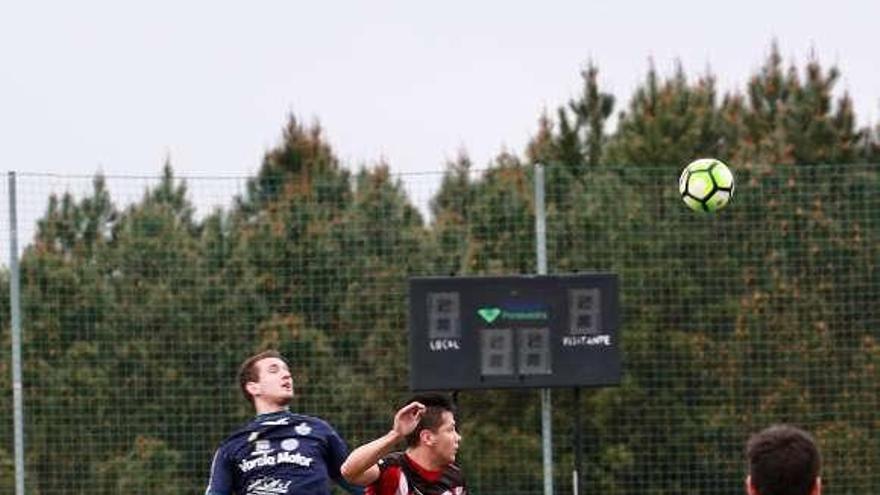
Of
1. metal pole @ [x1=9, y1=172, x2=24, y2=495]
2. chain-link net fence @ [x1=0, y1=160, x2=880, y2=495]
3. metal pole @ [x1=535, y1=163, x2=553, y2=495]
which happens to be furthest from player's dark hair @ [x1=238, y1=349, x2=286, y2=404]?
chain-link net fence @ [x1=0, y1=160, x2=880, y2=495]

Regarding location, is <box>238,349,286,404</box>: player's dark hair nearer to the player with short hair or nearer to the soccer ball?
the player with short hair

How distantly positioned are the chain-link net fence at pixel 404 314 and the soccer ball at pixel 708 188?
6.87 ft

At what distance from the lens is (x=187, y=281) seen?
14125 mm

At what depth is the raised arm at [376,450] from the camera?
6695mm

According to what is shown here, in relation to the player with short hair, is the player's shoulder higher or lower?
higher

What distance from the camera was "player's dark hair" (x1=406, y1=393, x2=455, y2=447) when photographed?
7661 mm

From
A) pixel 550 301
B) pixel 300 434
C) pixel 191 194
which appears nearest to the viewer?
pixel 300 434

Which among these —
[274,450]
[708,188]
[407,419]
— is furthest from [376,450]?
[708,188]

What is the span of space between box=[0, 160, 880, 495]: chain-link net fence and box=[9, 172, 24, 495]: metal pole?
0.34 meters

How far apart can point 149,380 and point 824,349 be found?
16.2 ft

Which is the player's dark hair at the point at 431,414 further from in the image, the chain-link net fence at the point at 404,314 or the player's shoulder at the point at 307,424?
the chain-link net fence at the point at 404,314

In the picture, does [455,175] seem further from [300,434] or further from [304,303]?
[300,434]

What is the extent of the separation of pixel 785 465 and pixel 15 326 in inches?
368

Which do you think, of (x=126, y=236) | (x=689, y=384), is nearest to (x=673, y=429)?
(x=689, y=384)
